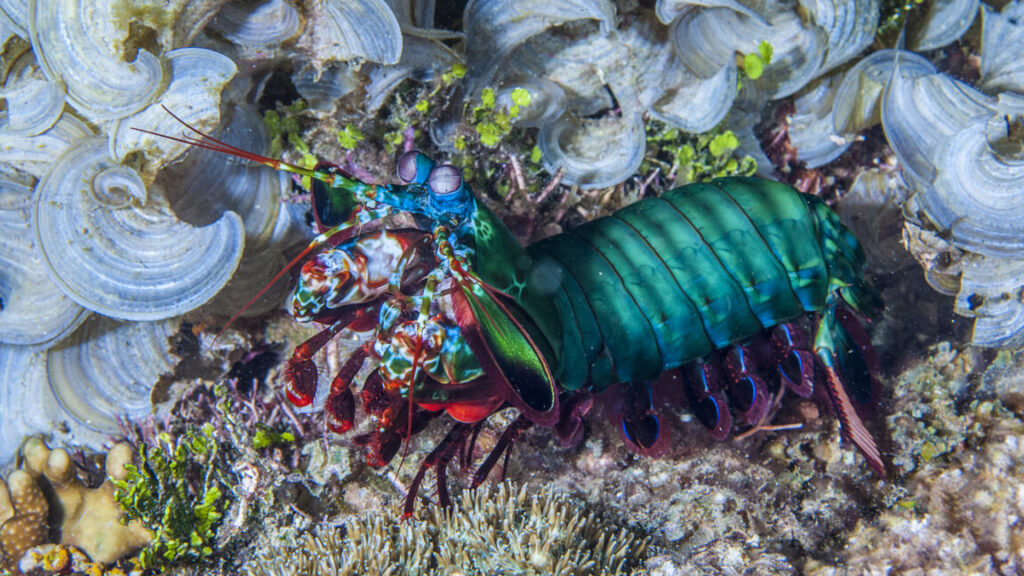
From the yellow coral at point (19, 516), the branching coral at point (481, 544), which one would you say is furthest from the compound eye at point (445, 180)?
the yellow coral at point (19, 516)

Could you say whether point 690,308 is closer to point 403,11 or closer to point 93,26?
point 403,11

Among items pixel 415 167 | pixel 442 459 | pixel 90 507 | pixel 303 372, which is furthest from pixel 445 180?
pixel 90 507

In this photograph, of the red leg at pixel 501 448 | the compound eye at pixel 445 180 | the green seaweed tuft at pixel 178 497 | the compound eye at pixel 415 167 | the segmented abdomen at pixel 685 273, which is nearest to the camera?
the compound eye at pixel 445 180

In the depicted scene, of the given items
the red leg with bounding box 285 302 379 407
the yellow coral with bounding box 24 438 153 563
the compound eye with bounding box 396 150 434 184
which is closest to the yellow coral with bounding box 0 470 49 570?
the yellow coral with bounding box 24 438 153 563

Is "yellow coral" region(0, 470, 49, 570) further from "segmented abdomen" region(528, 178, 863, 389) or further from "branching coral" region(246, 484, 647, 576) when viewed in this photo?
"segmented abdomen" region(528, 178, 863, 389)

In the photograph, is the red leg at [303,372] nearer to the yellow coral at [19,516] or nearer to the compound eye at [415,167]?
the compound eye at [415,167]

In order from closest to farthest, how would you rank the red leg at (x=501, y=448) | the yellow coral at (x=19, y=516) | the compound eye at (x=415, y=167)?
the compound eye at (x=415, y=167) < the red leg at (x=501, y=448) < the yellow coral at (x=19, y=516)

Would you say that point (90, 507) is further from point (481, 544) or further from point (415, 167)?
point (415, 167)
